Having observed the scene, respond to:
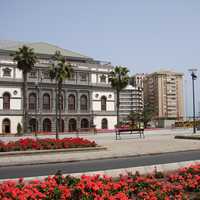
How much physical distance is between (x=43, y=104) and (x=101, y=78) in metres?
15.2

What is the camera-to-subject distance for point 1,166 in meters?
15.7

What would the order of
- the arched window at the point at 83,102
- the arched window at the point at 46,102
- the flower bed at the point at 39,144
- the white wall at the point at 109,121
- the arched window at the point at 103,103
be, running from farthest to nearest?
the arched window at the point at 103,103 < the white wall at the point at 109,121 < the arched window at the point at 83,102 < the arched window at the point at 46,102 < the flower bed at the point at 39,144

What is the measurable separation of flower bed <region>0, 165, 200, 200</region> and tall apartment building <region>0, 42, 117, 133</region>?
54.5 meters

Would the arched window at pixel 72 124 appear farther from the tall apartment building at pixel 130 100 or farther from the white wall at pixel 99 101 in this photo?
the tall apartment building at pixel 130 100

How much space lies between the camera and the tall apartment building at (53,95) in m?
64.6

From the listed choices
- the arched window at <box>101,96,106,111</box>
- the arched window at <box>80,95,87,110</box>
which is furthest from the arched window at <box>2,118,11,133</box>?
the arched window at <box>101,96,106,111</box>

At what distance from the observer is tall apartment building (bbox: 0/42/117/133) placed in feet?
212

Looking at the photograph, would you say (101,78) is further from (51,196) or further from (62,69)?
(51,196)

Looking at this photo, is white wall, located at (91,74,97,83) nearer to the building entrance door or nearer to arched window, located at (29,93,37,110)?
arched window, located at (29,93,37,110)

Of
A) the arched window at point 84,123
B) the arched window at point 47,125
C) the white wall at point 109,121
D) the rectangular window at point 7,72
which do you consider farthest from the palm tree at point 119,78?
the rectangular window at point 7,72

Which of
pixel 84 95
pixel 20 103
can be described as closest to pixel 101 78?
pixel 84 95

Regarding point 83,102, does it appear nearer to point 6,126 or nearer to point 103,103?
point 103,103

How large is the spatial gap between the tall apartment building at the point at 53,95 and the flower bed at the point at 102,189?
54.5 m

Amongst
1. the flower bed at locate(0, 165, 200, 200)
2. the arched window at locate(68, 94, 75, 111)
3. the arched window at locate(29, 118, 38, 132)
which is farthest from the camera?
the arched window at locate(68, 94, 75, 111)
